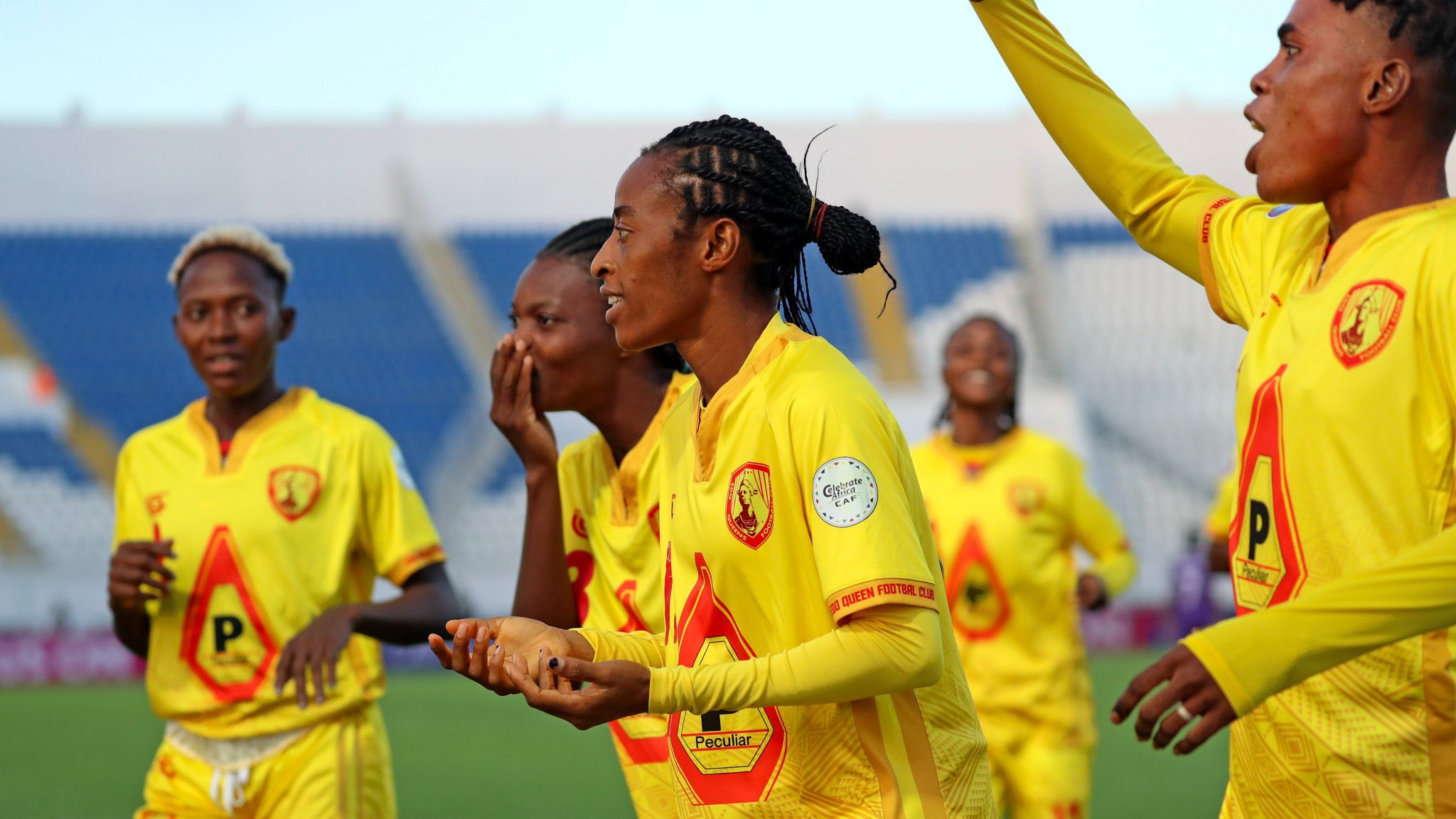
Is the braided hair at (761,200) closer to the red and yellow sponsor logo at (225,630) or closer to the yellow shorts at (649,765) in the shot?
the yellow shorts at (649,765)

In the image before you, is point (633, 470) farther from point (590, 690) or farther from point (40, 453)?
point (40, 453)

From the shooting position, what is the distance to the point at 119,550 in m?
4.25

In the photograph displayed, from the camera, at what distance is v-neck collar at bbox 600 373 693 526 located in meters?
3.86

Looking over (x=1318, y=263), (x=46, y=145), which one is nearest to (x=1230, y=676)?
(x=1318, y=263)

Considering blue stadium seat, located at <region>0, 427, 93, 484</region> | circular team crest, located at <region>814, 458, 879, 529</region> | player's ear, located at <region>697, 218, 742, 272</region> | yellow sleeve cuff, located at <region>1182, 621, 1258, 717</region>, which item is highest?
blue stadium seat, located at <region>0, 427, 93, 484</region>

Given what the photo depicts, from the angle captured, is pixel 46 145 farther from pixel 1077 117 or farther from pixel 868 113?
pixel 1077 117

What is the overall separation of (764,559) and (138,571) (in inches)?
90.3

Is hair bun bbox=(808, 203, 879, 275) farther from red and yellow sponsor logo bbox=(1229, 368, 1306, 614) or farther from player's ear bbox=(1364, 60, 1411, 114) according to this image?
player's ear bbox=(1364, 60, 1411, 114)

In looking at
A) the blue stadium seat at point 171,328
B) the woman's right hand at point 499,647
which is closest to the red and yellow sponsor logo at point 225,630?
the woman's right hand at point 499,647

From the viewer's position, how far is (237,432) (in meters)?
4.68

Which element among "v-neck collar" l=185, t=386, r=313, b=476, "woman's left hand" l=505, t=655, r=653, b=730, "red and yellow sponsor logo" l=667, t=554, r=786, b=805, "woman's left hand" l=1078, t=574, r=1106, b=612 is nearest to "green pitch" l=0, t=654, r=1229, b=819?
"woman's left hand" l=1078, t=574, r=1106, b=612

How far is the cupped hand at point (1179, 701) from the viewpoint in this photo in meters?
2.08

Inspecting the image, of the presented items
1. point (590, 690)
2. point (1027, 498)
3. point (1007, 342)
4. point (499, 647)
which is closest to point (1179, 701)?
point (590, 690)

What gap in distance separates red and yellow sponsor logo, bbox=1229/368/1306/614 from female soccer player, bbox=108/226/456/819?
2.54 metres
